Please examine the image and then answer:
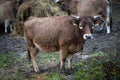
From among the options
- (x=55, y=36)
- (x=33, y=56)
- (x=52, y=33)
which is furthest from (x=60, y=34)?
(x=33, y=56)

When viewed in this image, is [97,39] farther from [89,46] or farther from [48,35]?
[48,35]

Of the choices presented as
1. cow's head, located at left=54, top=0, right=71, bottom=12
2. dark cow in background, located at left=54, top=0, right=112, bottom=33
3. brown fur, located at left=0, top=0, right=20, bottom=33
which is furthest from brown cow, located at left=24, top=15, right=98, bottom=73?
cow's head, located at left=54, top=0, right=71, bottom=12

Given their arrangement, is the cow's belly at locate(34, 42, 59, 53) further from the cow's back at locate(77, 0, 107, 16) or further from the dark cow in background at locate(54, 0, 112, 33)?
the cow's back at locate(77, 0, 107, 16)

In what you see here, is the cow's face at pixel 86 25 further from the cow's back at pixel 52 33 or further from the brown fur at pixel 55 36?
the cow's back at pixel 52 33

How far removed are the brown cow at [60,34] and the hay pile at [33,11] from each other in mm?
3727

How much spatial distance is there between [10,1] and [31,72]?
5.44 meters

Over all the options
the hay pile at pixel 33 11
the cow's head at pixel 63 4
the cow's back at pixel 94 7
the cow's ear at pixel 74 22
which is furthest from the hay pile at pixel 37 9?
the cow's ear at pixel 74 22

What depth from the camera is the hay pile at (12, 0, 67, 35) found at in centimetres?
1292

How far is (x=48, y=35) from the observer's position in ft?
28.7

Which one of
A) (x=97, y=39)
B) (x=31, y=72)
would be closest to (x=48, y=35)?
(x=31, y=72)

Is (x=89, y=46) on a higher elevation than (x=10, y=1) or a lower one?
lower

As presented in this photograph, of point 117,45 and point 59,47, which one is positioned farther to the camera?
point 117,45

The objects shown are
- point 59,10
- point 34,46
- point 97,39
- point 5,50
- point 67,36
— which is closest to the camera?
point 67,36

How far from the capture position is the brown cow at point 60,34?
8219mm
